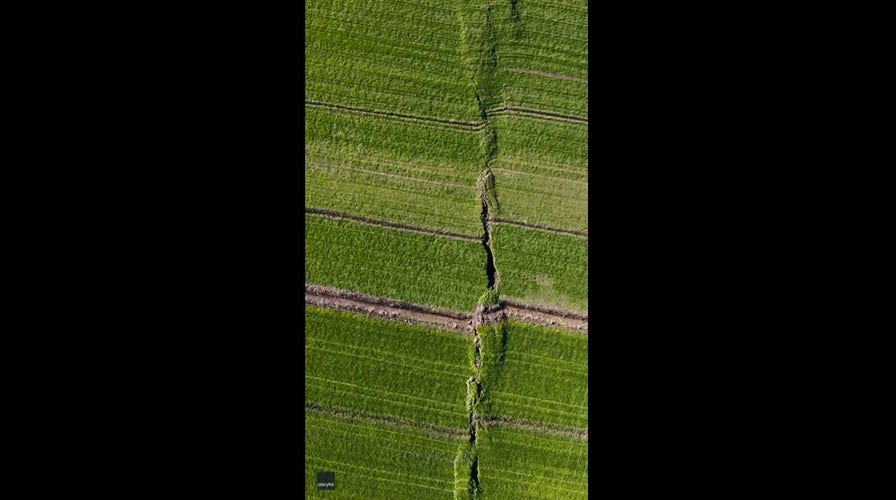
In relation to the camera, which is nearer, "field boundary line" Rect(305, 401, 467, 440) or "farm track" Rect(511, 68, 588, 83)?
"field boundary line" Rect(305, 401, 467, 440)

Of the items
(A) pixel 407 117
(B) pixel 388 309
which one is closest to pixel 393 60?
(A) pixel 407 117

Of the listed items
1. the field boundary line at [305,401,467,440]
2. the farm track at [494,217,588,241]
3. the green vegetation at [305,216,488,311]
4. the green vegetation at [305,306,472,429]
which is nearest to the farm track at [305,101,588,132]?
the farm track at [494,217,588,241]

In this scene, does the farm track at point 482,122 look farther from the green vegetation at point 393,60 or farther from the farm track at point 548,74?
the farm track at point 548,74

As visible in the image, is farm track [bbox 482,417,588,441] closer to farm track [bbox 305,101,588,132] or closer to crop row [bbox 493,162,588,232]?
crop row [bbox 493,162,588,232]

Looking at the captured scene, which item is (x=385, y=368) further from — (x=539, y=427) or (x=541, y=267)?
(x=541, y=267)

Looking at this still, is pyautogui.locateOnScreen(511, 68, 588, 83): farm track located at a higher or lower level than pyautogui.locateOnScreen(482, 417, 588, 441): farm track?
higher

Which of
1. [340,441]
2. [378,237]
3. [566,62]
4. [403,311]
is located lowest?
[340,441]

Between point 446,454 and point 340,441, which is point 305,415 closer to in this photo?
point 340,441

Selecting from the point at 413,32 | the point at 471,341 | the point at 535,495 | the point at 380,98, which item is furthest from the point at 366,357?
the point at 413,32
